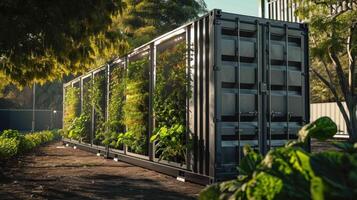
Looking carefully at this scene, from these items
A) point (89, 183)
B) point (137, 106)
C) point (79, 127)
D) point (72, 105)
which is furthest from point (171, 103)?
point (72, 105)

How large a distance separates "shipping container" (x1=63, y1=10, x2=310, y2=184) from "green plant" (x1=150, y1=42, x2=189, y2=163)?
0.02m

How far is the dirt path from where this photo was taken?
702cm

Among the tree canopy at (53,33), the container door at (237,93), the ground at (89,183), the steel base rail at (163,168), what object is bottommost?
the ground at (89,183)

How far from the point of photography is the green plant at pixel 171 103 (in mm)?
8156

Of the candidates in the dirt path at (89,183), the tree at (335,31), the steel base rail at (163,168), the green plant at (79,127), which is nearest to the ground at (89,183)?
the dirt path at (89,183)

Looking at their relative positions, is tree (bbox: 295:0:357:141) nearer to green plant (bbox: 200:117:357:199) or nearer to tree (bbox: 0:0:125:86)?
tree (bbox: 0:0:125:86)

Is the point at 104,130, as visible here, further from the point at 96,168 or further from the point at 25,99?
the point at 25,99

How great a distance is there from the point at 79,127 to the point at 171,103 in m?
9.98

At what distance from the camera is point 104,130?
555 inches

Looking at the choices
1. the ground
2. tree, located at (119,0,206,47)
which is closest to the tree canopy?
the ground

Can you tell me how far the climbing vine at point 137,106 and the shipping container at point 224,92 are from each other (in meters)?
0.88

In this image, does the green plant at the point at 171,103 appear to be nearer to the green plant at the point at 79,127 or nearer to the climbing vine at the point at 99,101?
the climbing vine at the point at 99,101

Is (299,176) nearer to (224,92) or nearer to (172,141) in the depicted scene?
(224,92)

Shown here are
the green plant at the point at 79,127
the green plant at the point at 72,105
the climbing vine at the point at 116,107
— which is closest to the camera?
the climbing vine at the point at 116,107
